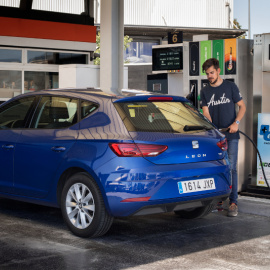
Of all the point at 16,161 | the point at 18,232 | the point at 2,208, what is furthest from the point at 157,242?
the point at 2,208

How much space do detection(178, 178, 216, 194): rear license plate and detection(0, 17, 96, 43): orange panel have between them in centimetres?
1150

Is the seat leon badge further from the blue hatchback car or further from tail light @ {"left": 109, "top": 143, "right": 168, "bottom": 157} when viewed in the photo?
tail light @ {"left": 109, "top": 143, "right": 168, "bottom": 157}

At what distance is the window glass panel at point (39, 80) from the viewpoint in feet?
57.2

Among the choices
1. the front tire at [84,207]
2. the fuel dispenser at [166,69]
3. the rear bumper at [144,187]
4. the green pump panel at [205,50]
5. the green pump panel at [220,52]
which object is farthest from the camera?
the fuel dispenser at [166,69]

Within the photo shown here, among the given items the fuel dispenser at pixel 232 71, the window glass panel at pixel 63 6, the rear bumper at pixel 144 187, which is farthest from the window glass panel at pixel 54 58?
the rear bumper at pixel 144 187

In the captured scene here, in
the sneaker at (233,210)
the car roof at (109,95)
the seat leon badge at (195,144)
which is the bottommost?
the sneaker at (233,210)

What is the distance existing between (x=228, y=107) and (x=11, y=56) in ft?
35.0

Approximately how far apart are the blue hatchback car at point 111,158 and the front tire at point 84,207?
0.01 metres

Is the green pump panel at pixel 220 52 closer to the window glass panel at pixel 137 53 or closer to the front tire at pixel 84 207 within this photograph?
the front tire at pixel 84 207

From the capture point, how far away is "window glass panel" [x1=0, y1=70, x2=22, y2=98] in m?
17.0

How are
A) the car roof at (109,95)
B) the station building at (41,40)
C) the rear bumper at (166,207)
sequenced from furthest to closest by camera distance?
the station building at (41,40) → the car roof at (109,95) → the rear bumper at (166,207)

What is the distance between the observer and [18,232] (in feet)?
20.8

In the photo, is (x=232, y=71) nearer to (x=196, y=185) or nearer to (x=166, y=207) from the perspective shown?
(x=196, y=185)

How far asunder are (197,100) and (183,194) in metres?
3.67
